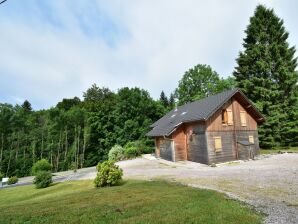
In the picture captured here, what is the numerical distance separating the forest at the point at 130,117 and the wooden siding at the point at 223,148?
11.1 metres

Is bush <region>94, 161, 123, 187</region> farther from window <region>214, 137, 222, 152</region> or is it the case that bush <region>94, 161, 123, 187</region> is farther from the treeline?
the treeline

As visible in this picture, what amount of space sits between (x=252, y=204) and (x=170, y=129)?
54.3ft

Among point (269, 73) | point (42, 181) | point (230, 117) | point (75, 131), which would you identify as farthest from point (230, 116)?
point (75, 131)

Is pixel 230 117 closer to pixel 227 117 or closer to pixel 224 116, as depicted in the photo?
pixel 227 117

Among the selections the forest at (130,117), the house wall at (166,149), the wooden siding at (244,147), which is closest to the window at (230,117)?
the wooden siding at (244,147)

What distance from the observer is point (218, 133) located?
22078 millimetres

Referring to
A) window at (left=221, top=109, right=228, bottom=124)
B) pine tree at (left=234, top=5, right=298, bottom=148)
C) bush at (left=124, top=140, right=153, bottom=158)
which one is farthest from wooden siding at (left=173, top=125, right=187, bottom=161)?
pine tree at (left=234, top=5, right=298, bottom=148)

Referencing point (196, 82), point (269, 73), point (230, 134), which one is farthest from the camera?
point (196, 82)

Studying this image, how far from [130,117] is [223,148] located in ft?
70.3

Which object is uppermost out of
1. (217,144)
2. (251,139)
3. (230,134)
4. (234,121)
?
(234,121)

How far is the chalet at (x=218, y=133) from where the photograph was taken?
70.7 feet

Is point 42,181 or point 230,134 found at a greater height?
point 230,134

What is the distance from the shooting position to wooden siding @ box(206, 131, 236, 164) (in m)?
21.2

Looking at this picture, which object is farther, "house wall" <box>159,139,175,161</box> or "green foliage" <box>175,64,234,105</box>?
"green foliage" <box>175,64,234,105</box>
